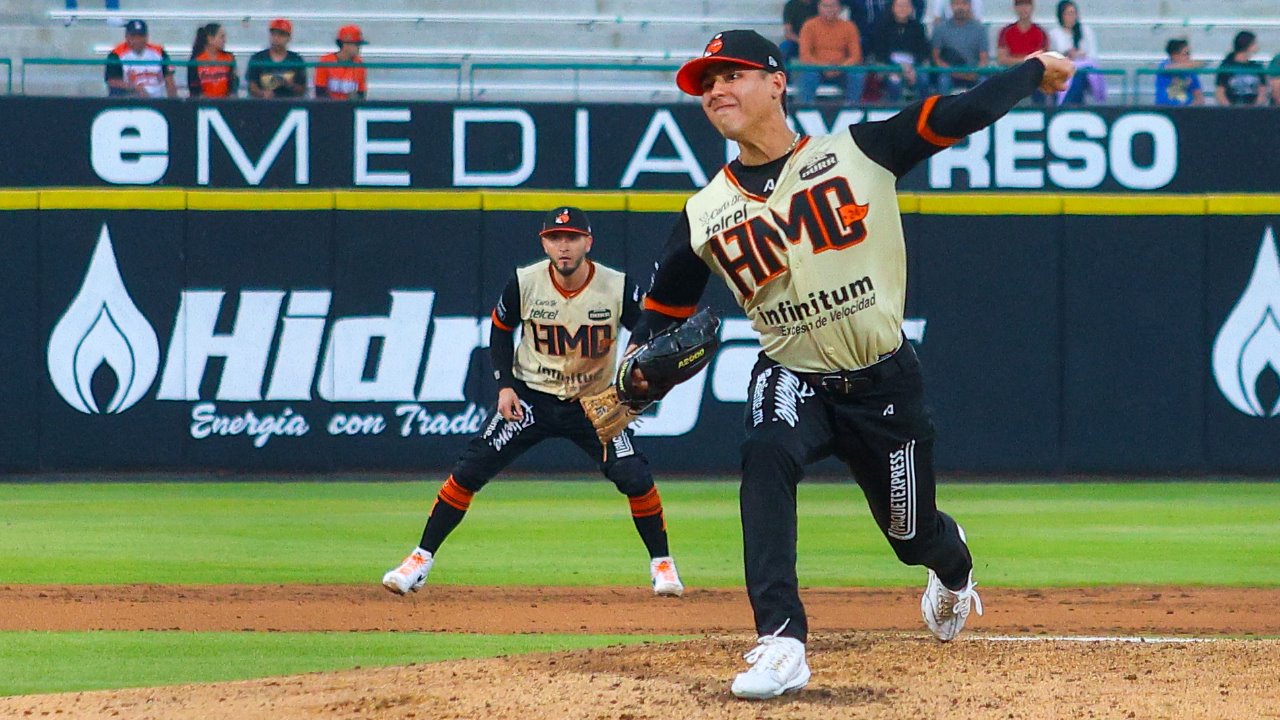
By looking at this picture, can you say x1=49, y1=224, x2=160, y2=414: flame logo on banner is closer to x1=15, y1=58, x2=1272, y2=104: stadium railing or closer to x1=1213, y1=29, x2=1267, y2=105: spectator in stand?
x1=15, y1=58, x2=1272, y2=104: stadium railing

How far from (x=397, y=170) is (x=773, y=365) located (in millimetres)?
10590

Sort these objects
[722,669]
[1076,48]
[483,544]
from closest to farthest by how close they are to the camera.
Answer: [722,669] → [483,544] → [1076,48]

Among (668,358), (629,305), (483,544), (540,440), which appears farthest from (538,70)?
(668,358)

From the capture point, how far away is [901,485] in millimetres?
5656

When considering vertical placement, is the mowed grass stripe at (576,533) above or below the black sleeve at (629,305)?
below

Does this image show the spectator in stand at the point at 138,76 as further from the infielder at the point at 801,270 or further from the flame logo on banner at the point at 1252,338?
the infielder at the point at 801,270

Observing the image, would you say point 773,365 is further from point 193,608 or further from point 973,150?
point 973,150

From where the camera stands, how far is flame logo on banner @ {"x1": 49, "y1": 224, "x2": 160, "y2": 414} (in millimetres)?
15391

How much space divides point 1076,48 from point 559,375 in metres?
9.72

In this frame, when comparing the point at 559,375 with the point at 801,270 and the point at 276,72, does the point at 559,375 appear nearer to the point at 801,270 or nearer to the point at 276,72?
the point at 801,270

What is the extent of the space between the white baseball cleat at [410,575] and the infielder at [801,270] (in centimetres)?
329

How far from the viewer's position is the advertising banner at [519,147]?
15.4 meters

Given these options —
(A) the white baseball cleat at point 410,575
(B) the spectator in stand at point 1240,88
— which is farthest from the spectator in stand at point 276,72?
(B) the spectator in stand at point 1240,88

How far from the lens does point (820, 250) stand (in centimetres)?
536
